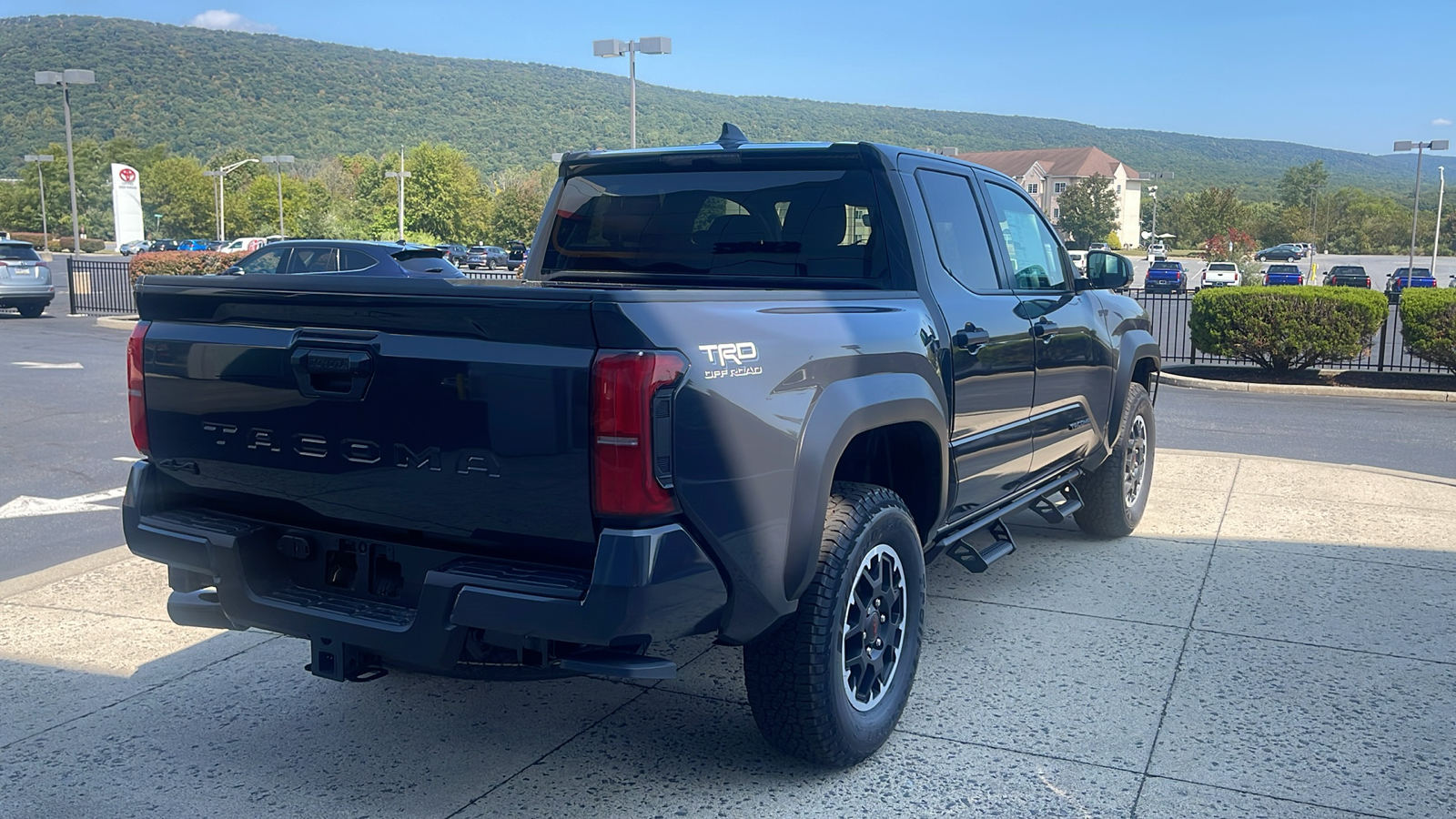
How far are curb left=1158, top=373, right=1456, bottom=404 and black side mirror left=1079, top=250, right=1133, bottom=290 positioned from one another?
933cm

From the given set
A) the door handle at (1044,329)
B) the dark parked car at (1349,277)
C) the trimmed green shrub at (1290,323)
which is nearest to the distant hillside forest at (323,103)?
the dark parked car at (1349,277)

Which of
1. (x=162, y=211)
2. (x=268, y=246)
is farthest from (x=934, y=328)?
(x=162, y=211)

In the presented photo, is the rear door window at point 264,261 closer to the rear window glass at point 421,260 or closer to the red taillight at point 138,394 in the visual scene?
the rear window glass at point 421,260

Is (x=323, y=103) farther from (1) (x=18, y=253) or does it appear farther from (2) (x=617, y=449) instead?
(2) (x=617, y=449)

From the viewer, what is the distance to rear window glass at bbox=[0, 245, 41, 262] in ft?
78.6

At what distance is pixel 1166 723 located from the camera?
13.5 feet

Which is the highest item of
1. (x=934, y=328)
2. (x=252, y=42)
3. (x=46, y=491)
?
(x=252, y=42)

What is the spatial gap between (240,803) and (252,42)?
18813 cm

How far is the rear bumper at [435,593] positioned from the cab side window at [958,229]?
6.93ft

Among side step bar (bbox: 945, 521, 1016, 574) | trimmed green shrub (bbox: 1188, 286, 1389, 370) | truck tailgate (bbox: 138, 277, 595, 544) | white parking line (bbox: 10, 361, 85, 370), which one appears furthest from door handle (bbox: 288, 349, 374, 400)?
trimmed green shrub (bbox: 1188, 286, 1389, 370)

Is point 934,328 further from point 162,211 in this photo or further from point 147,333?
point 162,211

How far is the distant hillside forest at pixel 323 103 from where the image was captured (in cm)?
14475

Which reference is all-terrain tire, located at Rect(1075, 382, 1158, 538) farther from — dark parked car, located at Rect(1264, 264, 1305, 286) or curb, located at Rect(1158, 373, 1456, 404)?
dark parked car, located at Rect(1264, 264, 1305, 286)

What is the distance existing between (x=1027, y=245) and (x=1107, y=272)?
0.73 meters
